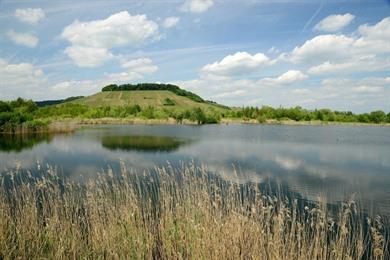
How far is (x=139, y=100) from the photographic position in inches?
3844

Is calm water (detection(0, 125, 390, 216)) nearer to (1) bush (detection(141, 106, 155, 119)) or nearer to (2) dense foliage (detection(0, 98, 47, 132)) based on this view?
(2) dense foliage (detection(0, 98, 47, 132))

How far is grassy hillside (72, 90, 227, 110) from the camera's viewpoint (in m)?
91.2

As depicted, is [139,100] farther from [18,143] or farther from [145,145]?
[145,145]

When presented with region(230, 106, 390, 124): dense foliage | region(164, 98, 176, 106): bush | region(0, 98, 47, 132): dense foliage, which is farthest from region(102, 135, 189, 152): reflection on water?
region(164, 98, 176, 106): bush

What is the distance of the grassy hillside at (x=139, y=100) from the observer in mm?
91188

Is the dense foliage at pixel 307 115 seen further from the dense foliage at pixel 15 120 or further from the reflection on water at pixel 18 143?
the reflection on water at pixel 18 143

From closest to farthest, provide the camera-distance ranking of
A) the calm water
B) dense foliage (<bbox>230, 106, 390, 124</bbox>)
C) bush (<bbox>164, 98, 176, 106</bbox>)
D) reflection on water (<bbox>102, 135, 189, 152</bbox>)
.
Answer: the calm water → reflection on water (<bbox>102, 135, 189, 152</bbox>) → dense foliage (<bbox>230, 106, 390, 124</bbox>) → bush (<bbox>164, 98, 176, 106</bbox>)

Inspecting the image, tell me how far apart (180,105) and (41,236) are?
89041mm

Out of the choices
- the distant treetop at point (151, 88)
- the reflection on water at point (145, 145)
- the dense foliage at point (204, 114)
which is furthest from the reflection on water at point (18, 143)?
the distant treetop at point (151, 88)

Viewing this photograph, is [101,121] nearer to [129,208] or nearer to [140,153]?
[140,153]

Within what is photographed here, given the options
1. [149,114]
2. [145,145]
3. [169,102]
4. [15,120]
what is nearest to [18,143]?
[15,120]

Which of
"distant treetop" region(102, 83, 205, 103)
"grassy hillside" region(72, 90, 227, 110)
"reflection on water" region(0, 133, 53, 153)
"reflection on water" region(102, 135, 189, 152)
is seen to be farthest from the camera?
"distant treetop" region(102, 83, 205, 103)

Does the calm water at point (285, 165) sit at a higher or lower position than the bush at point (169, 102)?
lower

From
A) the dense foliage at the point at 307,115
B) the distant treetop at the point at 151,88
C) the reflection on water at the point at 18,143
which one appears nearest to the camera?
the reflection on water at the point at 18,143
